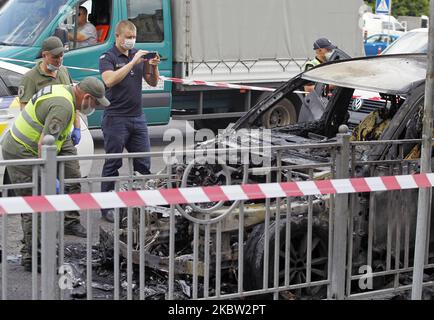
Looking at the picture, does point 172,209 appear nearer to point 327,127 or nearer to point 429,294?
point 429,294

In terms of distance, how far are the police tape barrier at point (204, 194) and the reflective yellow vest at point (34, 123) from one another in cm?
186

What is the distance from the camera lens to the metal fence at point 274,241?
17.0 ft

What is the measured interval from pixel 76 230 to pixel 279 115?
3.64 meters

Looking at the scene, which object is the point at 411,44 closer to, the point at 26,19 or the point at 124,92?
the point at 26,19

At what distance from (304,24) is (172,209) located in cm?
1009

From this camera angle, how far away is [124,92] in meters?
8.36

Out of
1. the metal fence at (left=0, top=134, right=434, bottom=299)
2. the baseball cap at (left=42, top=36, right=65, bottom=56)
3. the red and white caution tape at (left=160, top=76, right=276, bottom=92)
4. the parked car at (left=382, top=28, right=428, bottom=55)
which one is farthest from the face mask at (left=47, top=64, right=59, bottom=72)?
the parked car at (left=382, top=28, right=428, bottom=55)

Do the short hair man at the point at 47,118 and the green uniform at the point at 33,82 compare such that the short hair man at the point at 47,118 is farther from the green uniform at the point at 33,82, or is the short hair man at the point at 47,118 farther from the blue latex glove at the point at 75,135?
the green uniform at the point at 33,82

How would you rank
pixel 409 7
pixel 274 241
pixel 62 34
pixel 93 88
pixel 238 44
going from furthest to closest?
pixel 409 7, pixel 238 44, pixel 62 34, pixel 93 88, pixel 274 241

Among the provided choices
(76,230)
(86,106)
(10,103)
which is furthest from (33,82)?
(76,230)

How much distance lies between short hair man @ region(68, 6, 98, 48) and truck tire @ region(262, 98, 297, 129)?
11.3 ft

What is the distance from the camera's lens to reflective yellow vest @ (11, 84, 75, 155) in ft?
21.1
